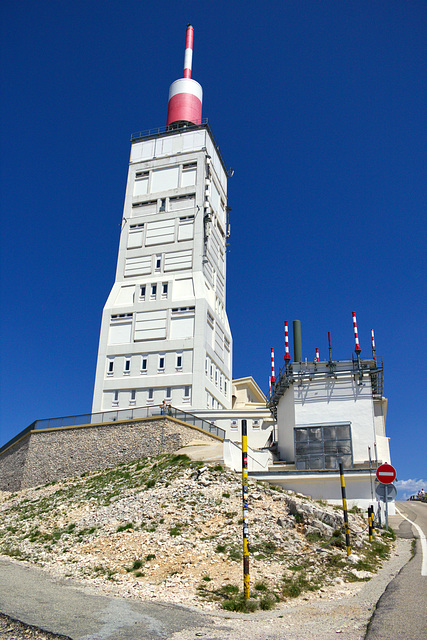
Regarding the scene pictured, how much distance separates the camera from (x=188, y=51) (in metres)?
77.6

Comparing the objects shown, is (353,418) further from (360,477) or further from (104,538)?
(104,538)

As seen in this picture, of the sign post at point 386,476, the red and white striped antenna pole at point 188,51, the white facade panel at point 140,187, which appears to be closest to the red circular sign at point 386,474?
the sign post at point 386,476

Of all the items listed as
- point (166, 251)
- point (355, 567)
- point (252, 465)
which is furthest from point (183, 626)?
point (166, 251)

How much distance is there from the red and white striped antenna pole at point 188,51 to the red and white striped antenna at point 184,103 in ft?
4.11

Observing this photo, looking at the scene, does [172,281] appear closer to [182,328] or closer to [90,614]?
[182,328]

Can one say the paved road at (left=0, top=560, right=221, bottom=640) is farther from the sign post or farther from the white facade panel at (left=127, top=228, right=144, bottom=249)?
the white facade panel at (left=127, top=228, right=144, bottom=249)

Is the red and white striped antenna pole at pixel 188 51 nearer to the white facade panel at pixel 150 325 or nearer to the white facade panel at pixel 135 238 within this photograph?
the white facade panel at pixel 135 238

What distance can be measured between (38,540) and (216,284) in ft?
143

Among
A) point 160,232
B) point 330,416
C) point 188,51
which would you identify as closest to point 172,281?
point 160,232

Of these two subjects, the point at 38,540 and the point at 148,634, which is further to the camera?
the point at 38,540

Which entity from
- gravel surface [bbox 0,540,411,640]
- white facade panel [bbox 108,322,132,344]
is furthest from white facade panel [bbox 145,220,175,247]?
gravel surface [bbox 0,540,411,640]

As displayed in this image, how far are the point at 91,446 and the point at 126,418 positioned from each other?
3.04 meters

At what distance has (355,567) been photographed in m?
16.0

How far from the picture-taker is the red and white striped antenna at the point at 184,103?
69.4 meters
